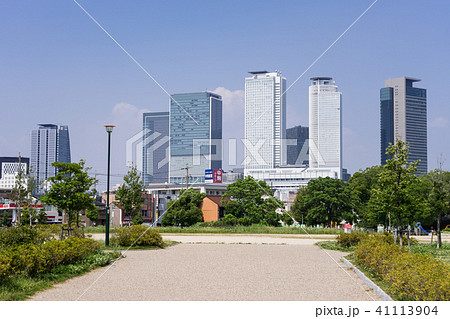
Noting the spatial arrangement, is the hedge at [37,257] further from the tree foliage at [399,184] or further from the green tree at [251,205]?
the green tree at [251,205]

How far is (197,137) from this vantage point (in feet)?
329

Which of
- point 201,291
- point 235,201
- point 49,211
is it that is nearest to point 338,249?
point 201,291

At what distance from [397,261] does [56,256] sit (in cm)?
878

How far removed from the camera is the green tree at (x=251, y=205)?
4484 cm

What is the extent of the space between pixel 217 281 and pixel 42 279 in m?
4.25

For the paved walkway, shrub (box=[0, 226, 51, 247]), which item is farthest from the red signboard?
shrub (box=[0, 226, 51, 247])

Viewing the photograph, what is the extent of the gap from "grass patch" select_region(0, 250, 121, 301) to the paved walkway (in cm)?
27

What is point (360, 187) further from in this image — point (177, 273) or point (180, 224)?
point (177, 273)

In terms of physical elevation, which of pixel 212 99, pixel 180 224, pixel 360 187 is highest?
pixel 212 99

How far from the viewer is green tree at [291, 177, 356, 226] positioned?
158 ft

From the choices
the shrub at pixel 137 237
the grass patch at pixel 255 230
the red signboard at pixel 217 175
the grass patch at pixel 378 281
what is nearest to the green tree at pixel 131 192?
the grass patch at pixel 255 230

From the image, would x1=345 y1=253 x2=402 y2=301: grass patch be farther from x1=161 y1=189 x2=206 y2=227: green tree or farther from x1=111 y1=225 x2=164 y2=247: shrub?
x1=161 y1=189 x2=206 y2=227: green tree

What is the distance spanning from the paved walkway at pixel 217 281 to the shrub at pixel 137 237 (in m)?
4.72

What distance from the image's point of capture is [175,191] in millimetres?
82812
